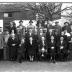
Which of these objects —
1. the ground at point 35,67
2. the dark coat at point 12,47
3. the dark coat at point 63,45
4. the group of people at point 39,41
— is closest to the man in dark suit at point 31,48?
the group of people at point 39,41

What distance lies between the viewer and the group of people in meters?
12.1

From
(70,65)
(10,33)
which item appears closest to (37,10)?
(10,33)

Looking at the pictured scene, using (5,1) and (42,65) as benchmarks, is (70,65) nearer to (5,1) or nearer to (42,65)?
(42,65)

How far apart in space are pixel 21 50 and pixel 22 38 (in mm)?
574

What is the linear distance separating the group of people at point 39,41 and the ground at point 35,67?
32 cm

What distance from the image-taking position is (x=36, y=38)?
39.8 ft

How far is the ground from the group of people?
318 mm

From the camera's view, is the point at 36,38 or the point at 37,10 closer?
the point at 36,38

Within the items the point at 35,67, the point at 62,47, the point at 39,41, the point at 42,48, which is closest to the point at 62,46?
the point at 62,47

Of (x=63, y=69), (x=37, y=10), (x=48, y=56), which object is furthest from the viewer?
(x=37, y=10)

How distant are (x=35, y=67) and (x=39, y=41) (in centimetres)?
120

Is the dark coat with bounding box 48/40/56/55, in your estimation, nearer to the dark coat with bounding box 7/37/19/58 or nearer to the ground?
the ground

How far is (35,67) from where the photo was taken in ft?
39.2

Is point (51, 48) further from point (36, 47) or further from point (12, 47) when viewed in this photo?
point (12, 47)
